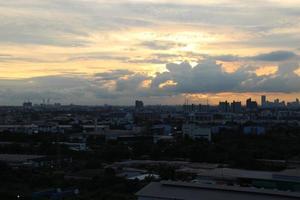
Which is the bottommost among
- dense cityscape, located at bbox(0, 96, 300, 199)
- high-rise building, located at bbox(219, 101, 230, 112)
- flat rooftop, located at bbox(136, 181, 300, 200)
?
dense cityscape, located at bbox(0, 96, 300, 199)

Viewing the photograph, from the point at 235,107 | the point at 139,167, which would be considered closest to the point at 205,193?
the point at 139,167

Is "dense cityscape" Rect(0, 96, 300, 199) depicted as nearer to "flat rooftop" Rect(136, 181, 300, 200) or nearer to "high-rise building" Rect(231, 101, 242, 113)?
"flat rooftop" Rect(136, 181, 300, 200)

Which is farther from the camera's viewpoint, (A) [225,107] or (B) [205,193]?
(A) [225,107]

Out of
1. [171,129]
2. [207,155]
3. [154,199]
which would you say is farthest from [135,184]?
[171,129]

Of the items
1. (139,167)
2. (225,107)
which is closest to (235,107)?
(225,107)

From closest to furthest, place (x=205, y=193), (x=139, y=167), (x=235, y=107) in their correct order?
(x=205, y=193)
(x=139, y=167)
(x=235, y=107)

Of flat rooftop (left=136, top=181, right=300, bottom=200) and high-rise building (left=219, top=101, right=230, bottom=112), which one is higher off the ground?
high-rise building (left=219, top=101, right=230, bottom=112)

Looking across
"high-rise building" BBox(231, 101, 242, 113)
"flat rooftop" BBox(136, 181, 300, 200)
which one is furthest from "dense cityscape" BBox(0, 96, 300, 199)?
"high-rise building" BBox(231, 101, 242, 113)

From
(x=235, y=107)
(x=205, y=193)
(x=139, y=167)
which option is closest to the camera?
(x=205, y=193)

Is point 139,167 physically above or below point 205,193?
below

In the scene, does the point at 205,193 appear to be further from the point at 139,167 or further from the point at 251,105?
the point at 251,105

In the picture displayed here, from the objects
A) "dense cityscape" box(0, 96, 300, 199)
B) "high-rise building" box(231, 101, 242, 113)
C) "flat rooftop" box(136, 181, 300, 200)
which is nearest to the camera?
"flat rooftop" box(136, 181, 300, 200)
